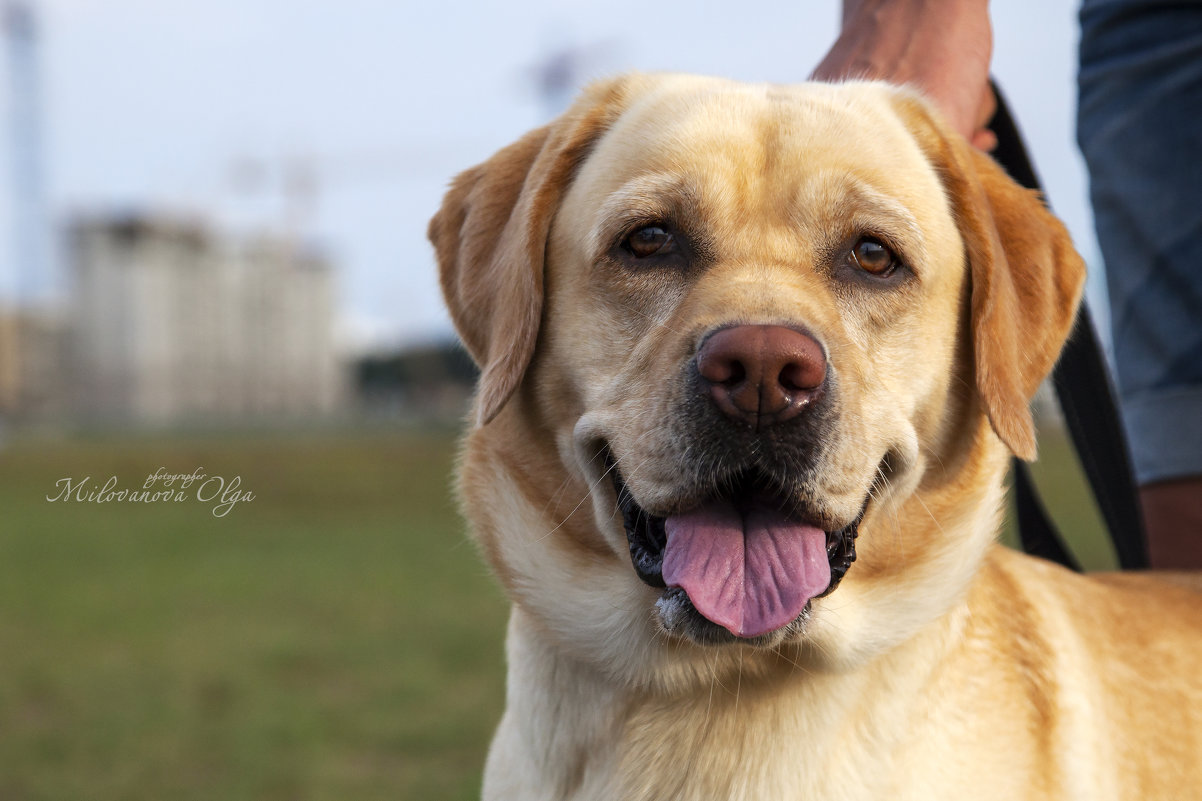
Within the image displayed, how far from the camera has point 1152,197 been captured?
10.9ft

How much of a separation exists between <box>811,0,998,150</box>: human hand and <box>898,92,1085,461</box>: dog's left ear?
0.25 metres

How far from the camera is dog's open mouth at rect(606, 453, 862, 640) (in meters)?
2.34

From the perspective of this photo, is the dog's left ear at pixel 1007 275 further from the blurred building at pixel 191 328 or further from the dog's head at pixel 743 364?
the blurred building at pixel 191 328

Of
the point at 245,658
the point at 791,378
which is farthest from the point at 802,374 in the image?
the point at 245,658

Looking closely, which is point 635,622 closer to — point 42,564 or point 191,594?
point 191,594

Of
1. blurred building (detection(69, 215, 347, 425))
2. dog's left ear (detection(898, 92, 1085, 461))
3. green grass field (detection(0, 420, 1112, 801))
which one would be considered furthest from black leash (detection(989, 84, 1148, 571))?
blurred building (detection(69, 215, 347, 425))

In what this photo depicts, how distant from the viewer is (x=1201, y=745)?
271 centimetres

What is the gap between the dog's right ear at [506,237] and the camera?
2.71 meters

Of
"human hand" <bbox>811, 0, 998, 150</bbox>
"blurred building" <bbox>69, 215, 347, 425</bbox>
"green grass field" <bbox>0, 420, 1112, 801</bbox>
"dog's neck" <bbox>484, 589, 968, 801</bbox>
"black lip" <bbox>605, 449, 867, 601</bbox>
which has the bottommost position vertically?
"blurred building" <bbox>69, 215, 347, 425</bbox>

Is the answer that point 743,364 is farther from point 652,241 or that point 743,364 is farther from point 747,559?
point 652,241

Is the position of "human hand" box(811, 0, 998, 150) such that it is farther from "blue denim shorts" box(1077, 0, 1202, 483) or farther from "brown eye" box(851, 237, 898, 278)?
"brown eye" box(851, 237, 898, 278)

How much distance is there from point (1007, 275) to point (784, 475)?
855 mm

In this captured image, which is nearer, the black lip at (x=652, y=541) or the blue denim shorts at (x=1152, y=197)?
the black lip at (x=652, y=541)

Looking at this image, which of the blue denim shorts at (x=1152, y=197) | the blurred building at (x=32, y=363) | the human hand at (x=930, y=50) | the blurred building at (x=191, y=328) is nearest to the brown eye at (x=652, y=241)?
the human hand at (x=930, y=50)
